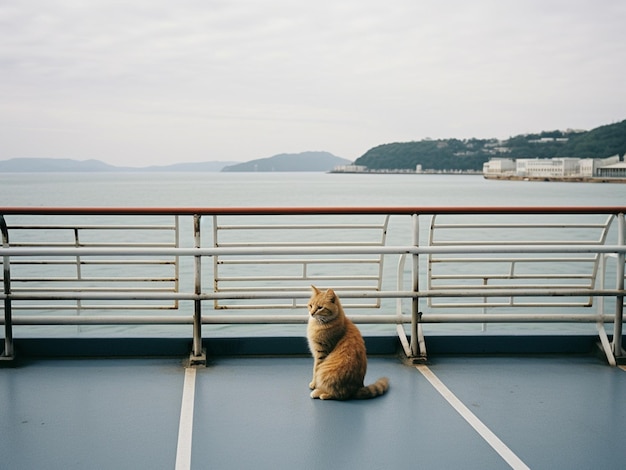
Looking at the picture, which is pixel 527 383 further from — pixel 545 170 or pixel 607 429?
pixel 545 170

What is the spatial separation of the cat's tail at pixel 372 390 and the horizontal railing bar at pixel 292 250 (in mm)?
790

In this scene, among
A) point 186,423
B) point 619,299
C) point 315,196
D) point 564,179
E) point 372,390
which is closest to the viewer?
point 186,423

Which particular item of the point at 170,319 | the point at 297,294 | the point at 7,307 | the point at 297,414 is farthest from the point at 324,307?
the point at 7,307

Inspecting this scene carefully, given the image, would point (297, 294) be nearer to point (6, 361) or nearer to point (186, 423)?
point (186, 423)

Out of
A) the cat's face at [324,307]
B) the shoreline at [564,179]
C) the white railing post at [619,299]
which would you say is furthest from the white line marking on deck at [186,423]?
the shoreline at [564,179]

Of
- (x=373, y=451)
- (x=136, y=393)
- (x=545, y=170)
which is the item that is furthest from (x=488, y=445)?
(x=545, y=170)

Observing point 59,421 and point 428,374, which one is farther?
point 428,374

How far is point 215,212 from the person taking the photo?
13.7 feet

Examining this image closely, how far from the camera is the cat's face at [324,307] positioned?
3654 mm

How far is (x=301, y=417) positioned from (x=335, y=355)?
0.42 meters

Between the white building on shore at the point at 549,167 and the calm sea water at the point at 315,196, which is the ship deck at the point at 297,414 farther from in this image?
the white building on shore at the point at 549,167

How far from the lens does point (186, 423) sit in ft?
10.6

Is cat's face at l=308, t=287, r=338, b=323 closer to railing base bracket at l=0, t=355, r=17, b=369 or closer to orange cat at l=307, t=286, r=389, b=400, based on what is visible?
orange cat at l=307, t=286, r=389, b=400

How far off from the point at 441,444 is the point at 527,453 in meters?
0.37
